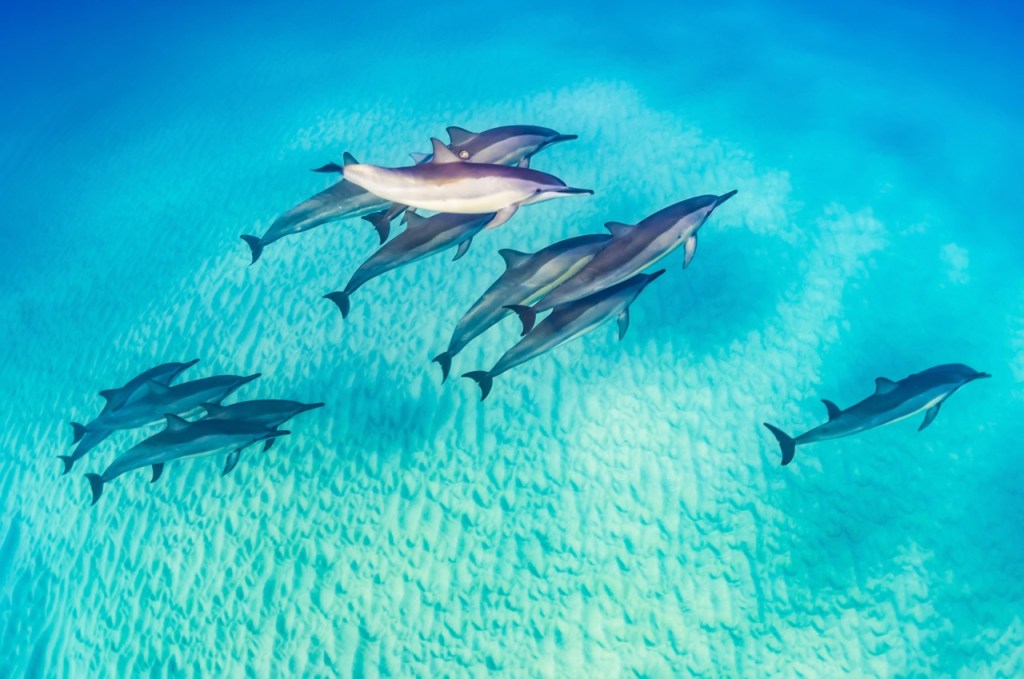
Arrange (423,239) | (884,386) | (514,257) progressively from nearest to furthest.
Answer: (514,257)
(423,239)
(884,386)

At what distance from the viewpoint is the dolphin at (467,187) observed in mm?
2564

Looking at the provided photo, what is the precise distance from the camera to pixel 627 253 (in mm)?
3307

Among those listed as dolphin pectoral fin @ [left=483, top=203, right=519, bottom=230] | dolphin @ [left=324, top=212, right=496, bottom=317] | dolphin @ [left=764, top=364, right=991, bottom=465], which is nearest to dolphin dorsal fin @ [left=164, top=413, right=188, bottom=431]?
dolphin @ [left=324, top=212, right=496, bottom=317]

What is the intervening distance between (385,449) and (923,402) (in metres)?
4.71

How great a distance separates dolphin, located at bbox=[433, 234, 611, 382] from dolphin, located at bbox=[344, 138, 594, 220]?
654mm

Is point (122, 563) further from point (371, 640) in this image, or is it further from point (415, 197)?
point (415, 197)

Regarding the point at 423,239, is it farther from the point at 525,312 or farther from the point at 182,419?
the point at 182,419

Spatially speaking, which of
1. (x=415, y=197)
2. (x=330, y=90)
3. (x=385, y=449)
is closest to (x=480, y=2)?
(x=330, y=90)

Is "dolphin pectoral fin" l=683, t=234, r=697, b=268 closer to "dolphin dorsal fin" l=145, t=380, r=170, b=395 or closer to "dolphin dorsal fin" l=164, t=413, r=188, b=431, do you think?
"dolphin dorsal fin" l=164, t=413, r=188, b=431

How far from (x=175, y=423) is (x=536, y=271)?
117 inches

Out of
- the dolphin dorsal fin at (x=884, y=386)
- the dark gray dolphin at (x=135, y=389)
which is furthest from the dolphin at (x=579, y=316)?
the dark gray dolphin at (x=135, y=389)

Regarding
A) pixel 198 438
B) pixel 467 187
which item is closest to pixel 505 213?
pixel 467 187

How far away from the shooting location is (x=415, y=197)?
2605 millimetres

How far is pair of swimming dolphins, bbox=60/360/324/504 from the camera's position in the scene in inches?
160
